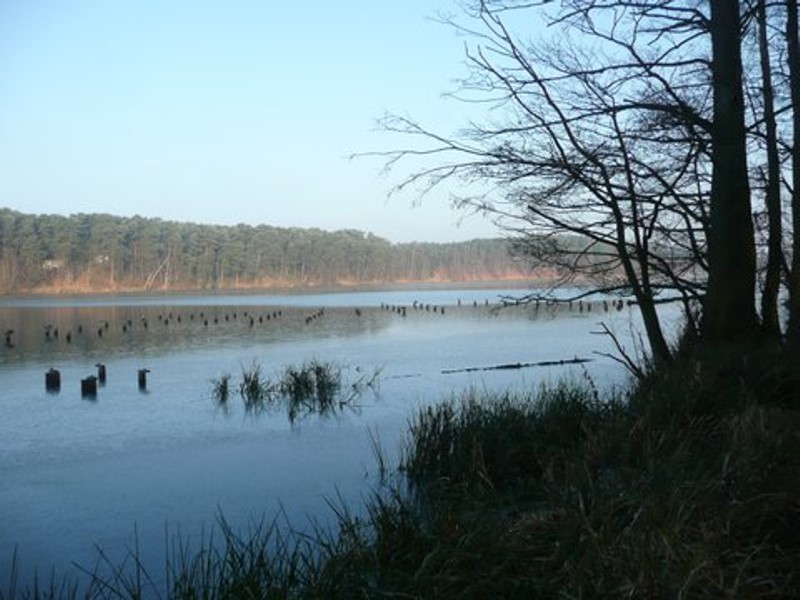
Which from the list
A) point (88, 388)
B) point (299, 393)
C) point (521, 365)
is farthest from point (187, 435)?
point (521, 365)

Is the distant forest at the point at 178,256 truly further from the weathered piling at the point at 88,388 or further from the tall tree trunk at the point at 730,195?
the tall tree trunk at the point at 730,195

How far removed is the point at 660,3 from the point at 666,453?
6.45 m

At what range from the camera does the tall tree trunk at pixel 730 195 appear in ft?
30.6

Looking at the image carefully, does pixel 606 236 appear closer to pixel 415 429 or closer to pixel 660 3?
pixel 660 3

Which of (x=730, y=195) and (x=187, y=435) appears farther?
(x=187, y=435)

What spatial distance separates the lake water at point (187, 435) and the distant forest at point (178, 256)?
77.5 metres

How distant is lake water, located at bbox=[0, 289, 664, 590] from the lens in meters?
7.55

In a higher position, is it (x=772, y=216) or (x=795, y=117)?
(x=795, y=117)

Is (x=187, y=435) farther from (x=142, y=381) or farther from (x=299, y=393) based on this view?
(x=142, y=381)

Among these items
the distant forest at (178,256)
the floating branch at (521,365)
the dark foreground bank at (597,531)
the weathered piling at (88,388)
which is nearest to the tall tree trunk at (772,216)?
the dark foreground bank at (597,531)

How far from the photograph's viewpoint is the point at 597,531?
4473 mm

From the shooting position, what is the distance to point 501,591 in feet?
13.3

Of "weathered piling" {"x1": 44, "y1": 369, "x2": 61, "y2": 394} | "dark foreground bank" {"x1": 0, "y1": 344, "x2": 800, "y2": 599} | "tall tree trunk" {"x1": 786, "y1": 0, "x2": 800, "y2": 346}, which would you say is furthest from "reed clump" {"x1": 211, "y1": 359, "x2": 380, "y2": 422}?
"tall tree trunk" {"x1": 786, "y1": 0, "x2": 800, "y2": 346}

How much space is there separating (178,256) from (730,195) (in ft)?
396
